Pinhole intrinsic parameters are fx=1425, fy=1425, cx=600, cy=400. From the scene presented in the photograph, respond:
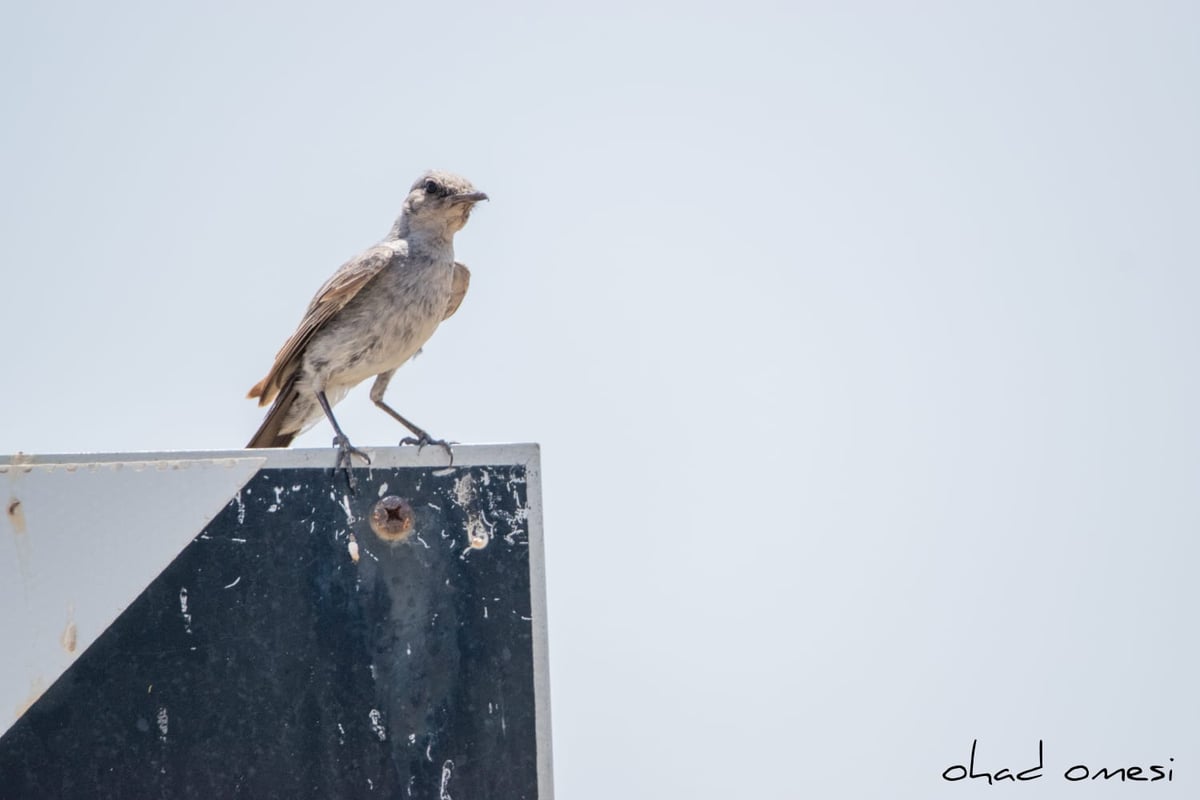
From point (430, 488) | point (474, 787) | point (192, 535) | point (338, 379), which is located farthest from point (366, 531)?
point (338, 379)

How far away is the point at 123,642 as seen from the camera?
2.65 meters

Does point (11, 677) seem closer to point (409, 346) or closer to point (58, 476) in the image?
point (58, 476)

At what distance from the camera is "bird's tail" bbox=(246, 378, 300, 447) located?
6266 mm

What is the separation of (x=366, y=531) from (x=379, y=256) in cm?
370

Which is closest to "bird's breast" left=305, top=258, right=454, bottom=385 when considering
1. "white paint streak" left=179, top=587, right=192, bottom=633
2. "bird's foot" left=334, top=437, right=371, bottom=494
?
"bird's foot" left=334, top=437, right=371, bottom=494

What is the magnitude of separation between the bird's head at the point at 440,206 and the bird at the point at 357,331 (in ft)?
0.36

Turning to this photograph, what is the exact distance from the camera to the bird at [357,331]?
242 inches

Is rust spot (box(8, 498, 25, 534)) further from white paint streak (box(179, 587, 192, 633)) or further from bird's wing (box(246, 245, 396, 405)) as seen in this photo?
bird's wing (box(246, 245, 396, 405))

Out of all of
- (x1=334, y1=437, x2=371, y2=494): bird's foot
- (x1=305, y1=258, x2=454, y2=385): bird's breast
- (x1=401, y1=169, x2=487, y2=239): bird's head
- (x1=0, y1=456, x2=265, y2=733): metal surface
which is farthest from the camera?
(x1=401, y1=169, x2=487, y2=239): bird's head

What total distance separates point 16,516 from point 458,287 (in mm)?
4187

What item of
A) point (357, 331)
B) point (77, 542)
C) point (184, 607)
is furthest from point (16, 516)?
point (357, 331)

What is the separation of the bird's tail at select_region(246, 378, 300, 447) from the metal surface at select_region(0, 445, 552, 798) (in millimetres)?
3558

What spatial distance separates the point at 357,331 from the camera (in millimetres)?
6141

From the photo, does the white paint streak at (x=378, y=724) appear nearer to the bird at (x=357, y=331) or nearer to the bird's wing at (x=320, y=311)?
the bird at (x=357, y=331)
